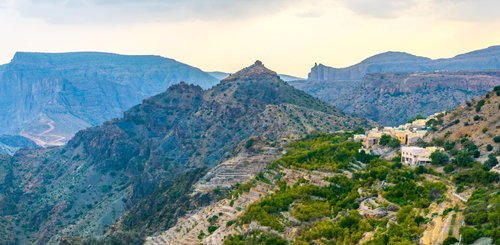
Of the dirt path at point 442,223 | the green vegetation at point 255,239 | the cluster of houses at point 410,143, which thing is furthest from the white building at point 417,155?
the green vegetation at point 255,239

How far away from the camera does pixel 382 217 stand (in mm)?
62500

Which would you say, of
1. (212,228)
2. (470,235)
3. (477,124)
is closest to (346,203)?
(470,235)

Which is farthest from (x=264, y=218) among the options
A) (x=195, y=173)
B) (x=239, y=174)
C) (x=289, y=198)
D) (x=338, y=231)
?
(x=195, y=173)

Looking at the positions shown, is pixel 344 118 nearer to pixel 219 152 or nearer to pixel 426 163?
pixel 219 152

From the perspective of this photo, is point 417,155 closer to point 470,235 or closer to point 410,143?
point 410,143

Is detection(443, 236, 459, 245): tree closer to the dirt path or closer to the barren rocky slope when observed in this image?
the dirt path

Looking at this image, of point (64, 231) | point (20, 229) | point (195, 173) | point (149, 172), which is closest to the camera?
point (195, 173)

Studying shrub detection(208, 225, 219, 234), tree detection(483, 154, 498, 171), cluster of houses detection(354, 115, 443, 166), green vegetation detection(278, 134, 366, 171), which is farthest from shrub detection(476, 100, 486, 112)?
shrub detection(208, 225, 219, 234)

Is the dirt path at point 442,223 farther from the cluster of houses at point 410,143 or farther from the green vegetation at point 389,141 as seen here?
the green vegetation at point 389,141

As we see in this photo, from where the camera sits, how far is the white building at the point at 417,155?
80375 mm

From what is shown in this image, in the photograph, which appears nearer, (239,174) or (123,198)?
(239,174)

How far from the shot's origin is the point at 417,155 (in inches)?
3187

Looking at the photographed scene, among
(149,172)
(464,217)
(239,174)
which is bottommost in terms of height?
(149,172)

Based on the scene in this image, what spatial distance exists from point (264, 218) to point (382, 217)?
18.5m
